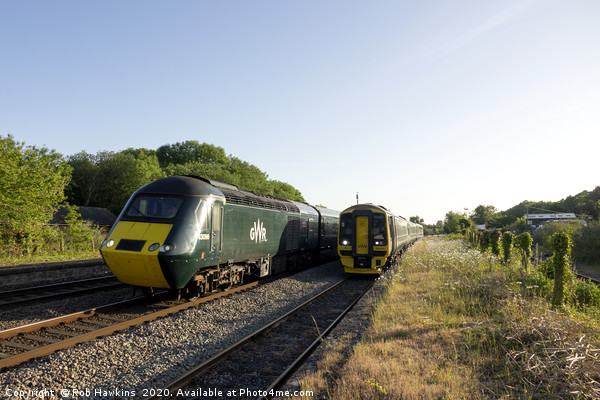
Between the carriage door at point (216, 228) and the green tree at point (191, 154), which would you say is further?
the green tree at point (191, 154)

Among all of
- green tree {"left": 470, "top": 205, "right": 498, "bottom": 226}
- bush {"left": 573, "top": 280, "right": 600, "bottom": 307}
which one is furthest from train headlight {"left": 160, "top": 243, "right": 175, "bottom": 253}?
green tree {"left": 470, "top": 205, "right": 498, "bottom": 226}

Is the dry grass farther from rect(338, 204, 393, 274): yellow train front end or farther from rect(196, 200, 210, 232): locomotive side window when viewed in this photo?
rect(338, 204, 393, 274): yellow train front end

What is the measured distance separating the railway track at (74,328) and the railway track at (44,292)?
2525 millimetres

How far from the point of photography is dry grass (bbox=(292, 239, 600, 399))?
167 inches

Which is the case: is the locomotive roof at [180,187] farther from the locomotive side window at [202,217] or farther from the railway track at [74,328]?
the railway track at [74,328]

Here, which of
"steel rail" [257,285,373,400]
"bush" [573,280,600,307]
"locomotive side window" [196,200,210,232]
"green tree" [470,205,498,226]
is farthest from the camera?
"green tree" [470,205,498,226]

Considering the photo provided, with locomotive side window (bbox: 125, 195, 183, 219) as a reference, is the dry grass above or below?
below

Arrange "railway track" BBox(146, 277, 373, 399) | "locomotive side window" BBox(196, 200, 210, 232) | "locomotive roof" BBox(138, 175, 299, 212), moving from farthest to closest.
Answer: "locomotive roof" BBox(138, 175, 299, 212) → "locomotive side window" BBox(196, 200, 210, 232) → "railway track" BBox(146, 277, 373, 399)

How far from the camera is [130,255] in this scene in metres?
8.12

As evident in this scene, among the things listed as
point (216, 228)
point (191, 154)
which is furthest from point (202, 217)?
point (191, 154)

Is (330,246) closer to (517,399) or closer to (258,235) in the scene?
(258,235)

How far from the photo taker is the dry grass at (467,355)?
13.9ft

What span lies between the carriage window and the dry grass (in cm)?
645

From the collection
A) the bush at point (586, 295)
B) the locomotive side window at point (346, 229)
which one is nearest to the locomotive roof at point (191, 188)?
the locomotive side window at point (346, 229)
